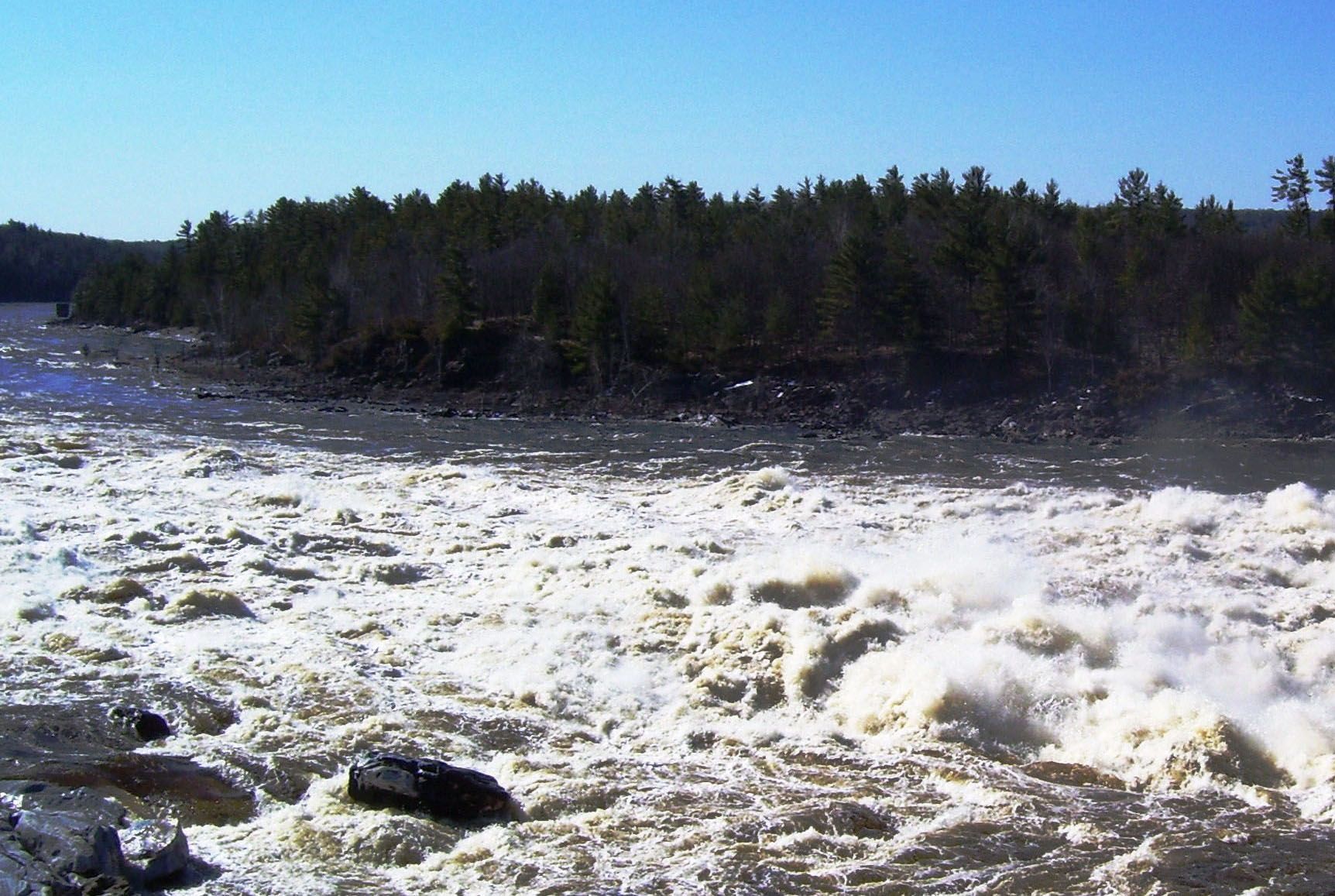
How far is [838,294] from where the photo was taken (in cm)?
4181

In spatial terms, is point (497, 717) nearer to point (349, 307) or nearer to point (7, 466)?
point (7, 466)

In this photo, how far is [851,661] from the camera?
12188mm

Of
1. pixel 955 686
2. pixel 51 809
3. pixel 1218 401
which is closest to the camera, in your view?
pixel 51 809

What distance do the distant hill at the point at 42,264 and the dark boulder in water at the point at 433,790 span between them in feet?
365

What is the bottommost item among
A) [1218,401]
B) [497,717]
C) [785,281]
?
[497,717]

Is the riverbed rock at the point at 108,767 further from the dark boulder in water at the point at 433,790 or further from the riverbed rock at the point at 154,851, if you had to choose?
the dark boulder in water at the point at 433,790

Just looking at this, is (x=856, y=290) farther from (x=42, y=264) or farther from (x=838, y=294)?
(x=42, y=264)

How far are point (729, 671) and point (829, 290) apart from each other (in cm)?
3153

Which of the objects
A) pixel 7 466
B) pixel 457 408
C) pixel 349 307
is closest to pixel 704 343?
pixel 457 408

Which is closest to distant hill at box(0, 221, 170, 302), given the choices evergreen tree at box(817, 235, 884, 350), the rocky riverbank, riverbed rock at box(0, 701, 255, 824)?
the rocky riverbank

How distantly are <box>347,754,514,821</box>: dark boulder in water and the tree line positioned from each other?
32.3 metres

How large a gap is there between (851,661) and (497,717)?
11.8 ft

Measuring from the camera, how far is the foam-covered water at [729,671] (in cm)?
859

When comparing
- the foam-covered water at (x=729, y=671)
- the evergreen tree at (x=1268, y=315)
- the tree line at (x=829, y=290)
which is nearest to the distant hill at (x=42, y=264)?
the tree line at (x=829, y=290)
